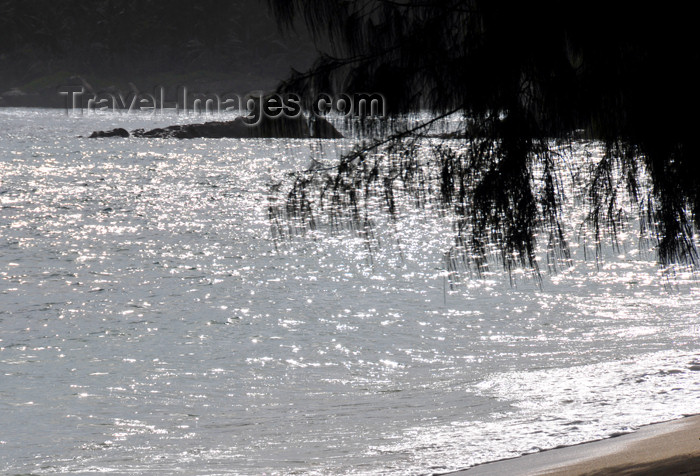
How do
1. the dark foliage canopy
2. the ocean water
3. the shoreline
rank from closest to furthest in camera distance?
the dark foliage canopy, the shoreline, the ocean water

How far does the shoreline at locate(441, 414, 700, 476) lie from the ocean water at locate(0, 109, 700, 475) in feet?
0.87

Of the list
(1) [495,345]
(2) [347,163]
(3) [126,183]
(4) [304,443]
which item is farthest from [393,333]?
(3) [126,183]

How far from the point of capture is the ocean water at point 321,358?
7.49 meters

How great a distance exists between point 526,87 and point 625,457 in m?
3.00

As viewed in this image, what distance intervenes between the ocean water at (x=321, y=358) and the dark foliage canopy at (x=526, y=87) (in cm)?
43

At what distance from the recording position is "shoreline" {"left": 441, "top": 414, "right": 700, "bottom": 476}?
5379 mm

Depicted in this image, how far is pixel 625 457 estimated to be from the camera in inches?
238

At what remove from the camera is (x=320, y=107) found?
5.25 metres

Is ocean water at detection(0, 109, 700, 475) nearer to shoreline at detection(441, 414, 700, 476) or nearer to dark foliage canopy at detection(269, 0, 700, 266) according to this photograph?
shoreline at detection(441, 414, 700, 476)

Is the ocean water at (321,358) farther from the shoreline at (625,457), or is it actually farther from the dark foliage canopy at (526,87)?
the dark foliage canopy at (526,87)

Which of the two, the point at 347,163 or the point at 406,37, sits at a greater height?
the point at 406,37

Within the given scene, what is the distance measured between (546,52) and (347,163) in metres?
1.44

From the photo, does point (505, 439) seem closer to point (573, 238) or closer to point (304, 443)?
point (304, 443)

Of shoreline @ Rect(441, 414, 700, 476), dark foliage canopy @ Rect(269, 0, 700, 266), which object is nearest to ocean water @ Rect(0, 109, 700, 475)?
shoreline @ Rect(441, 414, 700, 476)
